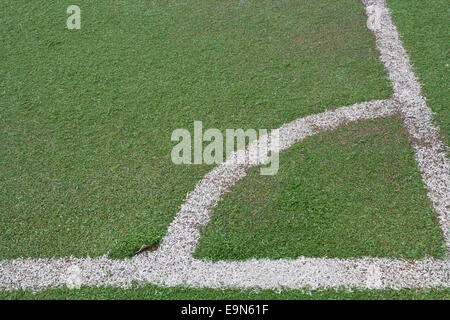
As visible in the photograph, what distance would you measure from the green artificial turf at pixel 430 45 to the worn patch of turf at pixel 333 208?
594 millimetres

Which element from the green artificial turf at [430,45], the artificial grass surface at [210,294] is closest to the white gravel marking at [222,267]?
the artificial grass surface at [210,294]

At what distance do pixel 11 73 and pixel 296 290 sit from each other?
12.7ft

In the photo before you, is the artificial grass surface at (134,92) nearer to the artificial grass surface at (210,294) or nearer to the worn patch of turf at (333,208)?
the artificial grass surface at (210,294)

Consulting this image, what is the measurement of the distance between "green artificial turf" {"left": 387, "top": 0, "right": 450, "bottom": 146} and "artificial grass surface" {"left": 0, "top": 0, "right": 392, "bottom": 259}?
0.43 metres

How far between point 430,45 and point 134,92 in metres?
3.31

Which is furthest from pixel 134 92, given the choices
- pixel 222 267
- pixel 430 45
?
pixel 430 45

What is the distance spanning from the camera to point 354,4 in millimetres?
4992

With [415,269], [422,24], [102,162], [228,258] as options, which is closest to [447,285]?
[415,269]

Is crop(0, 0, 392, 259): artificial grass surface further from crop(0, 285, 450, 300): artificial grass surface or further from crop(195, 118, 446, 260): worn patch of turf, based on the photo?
crop(195, 118, 446, 260): worn patch of turf

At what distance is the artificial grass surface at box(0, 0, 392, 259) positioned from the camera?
10.7ft

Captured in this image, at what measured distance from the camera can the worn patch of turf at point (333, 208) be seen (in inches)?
116

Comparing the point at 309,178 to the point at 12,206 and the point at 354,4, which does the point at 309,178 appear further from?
the point at 354,4

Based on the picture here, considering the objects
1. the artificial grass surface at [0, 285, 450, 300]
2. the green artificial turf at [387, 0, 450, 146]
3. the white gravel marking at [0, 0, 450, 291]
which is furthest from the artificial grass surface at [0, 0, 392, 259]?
the green artificial turf at [387, 0, 450, 146]

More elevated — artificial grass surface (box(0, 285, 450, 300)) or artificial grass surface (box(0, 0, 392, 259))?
artificial grass surface (box(0, 0, 392, 259))
